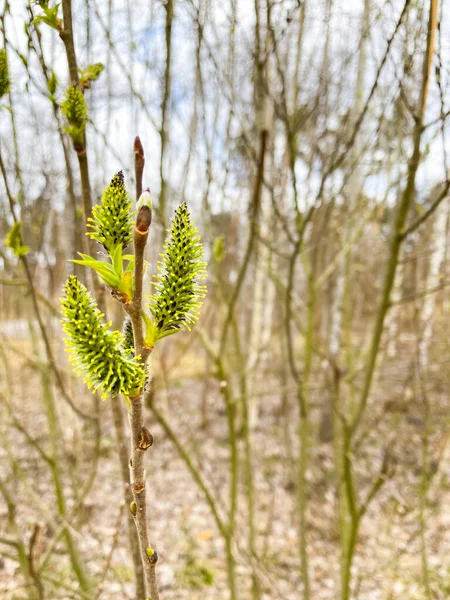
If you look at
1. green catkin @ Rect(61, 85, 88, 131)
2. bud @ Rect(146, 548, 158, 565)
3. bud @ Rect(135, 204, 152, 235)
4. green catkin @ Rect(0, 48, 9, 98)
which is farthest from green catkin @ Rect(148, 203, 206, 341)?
green catkin @ Rect(0, 48, 9, 98)

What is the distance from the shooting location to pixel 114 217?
477 mm

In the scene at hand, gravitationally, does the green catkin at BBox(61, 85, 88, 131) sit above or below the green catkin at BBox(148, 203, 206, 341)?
above

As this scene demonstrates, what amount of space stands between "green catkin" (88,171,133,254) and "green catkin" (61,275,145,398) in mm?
60

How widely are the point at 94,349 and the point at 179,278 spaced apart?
0.12 metres

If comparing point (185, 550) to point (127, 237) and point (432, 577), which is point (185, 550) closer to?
point (432, 577)

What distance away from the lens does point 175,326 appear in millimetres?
521

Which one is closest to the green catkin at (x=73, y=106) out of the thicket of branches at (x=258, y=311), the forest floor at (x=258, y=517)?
the thicket of branches at (x=258, y=311)

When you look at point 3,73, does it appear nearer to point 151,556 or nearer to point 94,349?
point 94,349

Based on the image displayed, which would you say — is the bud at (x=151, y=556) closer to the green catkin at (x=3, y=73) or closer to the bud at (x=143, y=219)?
the bud at (x=143, y=219)

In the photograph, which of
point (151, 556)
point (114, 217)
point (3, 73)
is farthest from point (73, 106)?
point (151, 556)

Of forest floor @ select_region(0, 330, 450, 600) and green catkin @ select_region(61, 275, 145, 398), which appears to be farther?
forest floor @ select_region(0, 330, 450, 600)

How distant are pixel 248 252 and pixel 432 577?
401 centimetres

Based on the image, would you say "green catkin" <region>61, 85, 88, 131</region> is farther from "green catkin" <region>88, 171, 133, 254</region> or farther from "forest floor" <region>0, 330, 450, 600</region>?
"forest floor" <region>0, 330, 450, 600</region>

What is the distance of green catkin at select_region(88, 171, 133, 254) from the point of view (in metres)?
0.47
